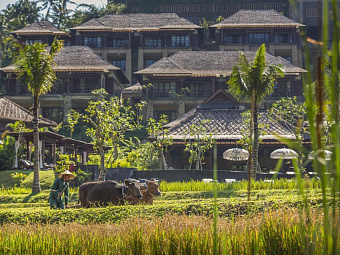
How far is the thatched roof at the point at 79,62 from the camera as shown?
4819 centimetres

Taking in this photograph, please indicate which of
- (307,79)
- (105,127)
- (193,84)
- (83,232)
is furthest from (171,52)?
(307,79)

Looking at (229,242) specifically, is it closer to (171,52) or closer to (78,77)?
(78,77)

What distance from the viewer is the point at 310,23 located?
61.2m

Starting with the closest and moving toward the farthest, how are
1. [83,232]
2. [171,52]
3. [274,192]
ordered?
1. [83,232]
2. [274,192]
3. [171,52]

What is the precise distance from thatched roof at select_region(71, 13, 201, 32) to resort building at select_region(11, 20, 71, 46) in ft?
6.36

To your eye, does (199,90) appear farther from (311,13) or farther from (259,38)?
(311,13)

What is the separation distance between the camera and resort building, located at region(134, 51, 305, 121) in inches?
1906

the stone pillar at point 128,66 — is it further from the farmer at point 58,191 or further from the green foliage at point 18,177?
the farmer at point 58,191

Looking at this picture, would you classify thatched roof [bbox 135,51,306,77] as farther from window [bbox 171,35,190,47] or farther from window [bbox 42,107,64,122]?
window [bbox 42,107,64,122]

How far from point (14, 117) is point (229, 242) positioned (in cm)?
2934

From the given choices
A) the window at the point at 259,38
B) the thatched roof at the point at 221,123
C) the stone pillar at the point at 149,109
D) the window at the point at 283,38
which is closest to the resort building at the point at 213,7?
the window at the point at 283,38

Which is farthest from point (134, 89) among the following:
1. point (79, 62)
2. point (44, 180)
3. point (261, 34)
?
point (44, 180)

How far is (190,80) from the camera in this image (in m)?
50.8

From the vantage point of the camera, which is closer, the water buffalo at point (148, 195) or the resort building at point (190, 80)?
the water buffalo at point (148, 195)
